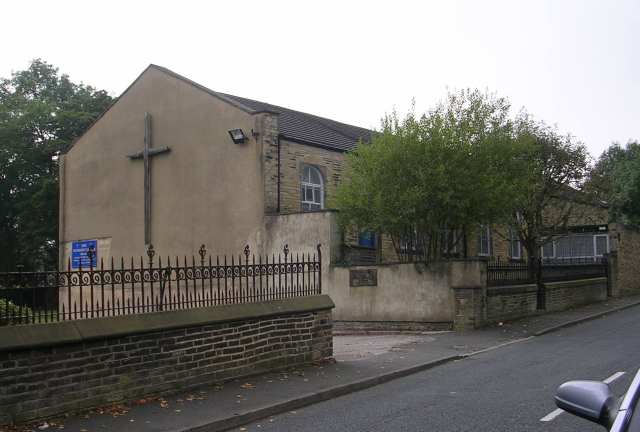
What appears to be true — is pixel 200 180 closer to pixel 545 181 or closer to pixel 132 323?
pixel 545 181

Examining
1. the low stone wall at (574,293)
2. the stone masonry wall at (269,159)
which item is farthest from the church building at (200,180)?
the low stone wall at (574,293)

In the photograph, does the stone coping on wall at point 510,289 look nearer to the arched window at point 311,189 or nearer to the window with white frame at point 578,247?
the arched window at point 311,189

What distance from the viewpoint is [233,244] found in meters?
23.8

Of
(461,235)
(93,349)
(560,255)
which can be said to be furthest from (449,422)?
(560,255)

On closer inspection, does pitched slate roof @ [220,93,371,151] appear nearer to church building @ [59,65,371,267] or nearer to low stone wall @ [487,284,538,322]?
church building @ [59,65,371,267]

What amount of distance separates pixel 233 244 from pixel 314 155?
448 cm

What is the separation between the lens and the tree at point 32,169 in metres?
39.2

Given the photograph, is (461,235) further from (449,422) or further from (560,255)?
(560,255)

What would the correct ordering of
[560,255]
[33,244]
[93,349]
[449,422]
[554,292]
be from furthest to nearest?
1. [33,244]
2. [560,255]
3. [554,292]
4. [93,349]
5. [449,422]

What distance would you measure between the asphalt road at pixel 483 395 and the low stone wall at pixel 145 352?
1.76 meters

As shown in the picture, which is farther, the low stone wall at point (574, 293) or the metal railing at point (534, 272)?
the low stone wall at point (574, 293)

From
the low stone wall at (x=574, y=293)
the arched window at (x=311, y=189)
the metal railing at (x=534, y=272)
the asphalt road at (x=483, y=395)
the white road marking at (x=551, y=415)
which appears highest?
the arched window at (x=311, y=189)

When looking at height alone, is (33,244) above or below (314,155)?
below

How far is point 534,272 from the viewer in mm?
22781
